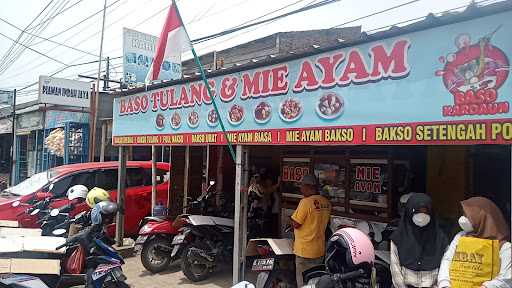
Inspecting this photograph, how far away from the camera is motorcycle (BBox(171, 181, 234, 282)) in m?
6.95

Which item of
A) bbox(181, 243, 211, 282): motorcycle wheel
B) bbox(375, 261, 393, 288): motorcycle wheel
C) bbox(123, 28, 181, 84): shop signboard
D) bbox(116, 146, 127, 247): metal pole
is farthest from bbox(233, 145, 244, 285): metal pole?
bbox(123, 28, 181, 84): shop signboard

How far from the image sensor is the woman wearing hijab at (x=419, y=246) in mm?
3953

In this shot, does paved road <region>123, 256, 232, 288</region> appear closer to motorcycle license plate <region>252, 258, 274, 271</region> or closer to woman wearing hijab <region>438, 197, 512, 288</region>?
motorcycle license plate <region>252, 258, 274, 271</region>

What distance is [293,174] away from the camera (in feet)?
26.2

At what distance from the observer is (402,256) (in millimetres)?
4047

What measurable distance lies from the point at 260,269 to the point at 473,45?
3.30 metres

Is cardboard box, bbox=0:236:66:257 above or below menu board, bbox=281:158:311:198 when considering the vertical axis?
below

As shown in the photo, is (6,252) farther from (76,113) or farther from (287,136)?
(76,113)

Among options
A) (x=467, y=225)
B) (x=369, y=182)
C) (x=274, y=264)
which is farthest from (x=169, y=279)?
(x=467, y=225)

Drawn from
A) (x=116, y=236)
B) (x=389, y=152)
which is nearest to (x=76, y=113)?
(x=116, y=236)

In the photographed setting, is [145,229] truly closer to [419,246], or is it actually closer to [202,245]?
[202,245]

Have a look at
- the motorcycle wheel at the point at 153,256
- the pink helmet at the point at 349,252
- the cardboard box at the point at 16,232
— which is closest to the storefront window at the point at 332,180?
the motorcycle wheel at the point at 153,256

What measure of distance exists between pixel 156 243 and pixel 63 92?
40.9 ft

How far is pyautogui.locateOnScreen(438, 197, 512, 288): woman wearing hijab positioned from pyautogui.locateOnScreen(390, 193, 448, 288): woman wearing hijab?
0.59ft
